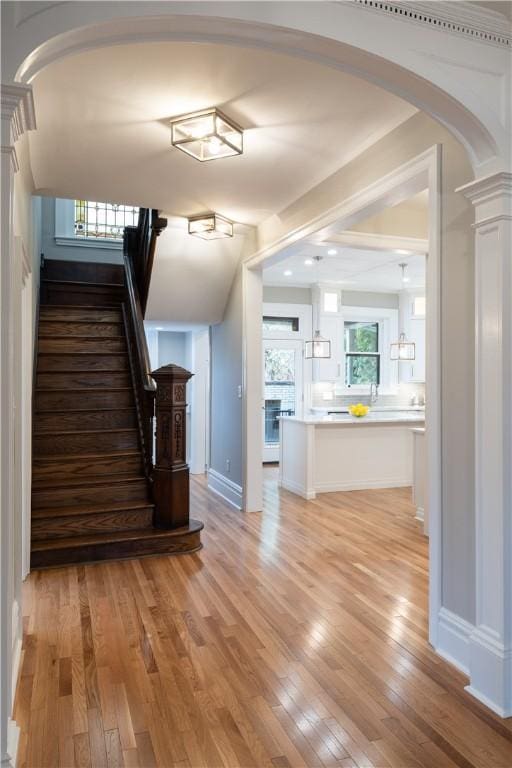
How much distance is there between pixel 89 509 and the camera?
4.09 m

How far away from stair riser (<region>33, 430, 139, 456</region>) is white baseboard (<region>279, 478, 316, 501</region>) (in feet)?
6.87

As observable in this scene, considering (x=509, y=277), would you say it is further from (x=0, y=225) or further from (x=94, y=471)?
(x=94, y=471)

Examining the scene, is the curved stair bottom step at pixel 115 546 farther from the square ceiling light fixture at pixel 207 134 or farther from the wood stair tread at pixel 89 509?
the square ceiling light fixture at pixel 207 134

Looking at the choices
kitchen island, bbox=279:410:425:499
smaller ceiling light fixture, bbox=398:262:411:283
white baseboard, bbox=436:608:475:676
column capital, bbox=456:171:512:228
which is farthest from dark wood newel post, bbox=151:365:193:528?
smaller ceiling light fixture, bbox=398:262:411:283

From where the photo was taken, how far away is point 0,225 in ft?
5.04

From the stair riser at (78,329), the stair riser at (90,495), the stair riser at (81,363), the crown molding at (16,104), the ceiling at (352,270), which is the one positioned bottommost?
the stair riser at (90,495)

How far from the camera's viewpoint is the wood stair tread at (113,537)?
3748mm

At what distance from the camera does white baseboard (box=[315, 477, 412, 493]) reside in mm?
6105

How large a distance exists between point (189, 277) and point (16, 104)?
4.01m

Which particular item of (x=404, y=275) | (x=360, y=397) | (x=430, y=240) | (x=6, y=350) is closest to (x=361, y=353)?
(x=360, y=397)

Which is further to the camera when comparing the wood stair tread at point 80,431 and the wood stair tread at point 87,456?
the wood stair tread at point 80,431

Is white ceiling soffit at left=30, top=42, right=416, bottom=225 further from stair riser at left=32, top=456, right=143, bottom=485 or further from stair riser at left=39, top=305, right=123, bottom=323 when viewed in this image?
stair riser at left=32, top=456, right=143, bottom=485

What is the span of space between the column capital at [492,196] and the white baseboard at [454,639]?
1760 millimetres

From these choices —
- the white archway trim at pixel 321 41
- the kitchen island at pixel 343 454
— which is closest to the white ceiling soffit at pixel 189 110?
the white archway trim at pixel 321 41
